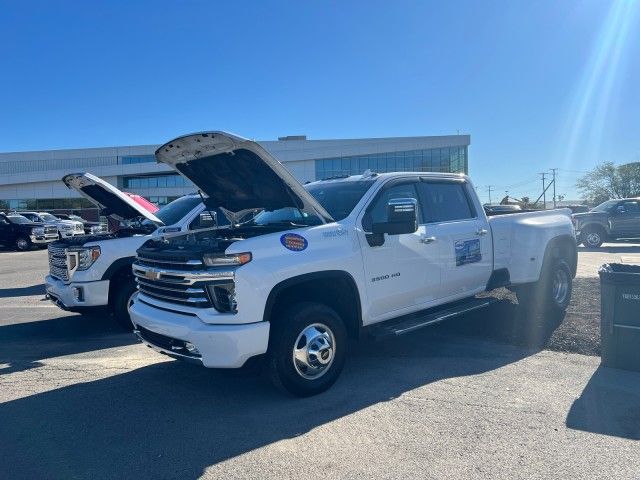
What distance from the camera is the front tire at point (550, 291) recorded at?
22.1 feet

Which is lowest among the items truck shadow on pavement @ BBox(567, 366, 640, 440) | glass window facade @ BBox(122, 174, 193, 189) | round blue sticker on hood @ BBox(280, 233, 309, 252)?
truck shadow on pavement @ BBox(567, 366, 640, 440)

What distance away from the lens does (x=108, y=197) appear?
7695 mm

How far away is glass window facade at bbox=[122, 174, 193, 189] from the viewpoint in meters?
66.4

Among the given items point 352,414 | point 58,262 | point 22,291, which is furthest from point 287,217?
point 22,291

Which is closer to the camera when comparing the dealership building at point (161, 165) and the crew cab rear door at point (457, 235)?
the crew cab rear door at point (457, 235)

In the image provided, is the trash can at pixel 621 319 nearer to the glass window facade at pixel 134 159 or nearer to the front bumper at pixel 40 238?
the front bumper at pixel 40 238

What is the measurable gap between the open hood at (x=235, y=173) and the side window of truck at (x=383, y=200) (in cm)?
46

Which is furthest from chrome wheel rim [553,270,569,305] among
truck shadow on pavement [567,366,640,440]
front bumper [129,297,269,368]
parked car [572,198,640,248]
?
parked car [572,198,640,248]

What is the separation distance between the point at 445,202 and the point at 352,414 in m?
2.98

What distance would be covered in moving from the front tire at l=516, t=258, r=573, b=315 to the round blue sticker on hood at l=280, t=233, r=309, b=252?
3784 millimetres

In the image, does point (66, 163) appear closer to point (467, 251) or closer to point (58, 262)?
point (58, 262)

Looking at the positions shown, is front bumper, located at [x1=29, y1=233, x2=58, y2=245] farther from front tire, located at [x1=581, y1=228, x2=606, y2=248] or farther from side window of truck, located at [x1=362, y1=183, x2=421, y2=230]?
front tire, located at [x1=581, y1=228, x2=606, y2=248]

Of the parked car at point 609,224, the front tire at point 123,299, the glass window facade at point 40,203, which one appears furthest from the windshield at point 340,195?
the glass window facade at point 40,203

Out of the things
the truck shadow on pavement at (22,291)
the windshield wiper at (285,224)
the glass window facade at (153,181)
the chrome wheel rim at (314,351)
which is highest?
the glass window facade at (153,181)
